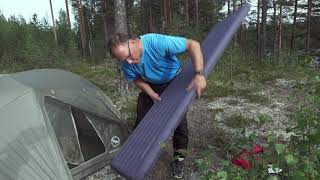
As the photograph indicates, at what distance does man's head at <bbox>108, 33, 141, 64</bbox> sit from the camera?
3.31 metres

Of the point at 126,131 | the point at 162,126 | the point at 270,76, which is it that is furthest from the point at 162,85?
the point at 270,76

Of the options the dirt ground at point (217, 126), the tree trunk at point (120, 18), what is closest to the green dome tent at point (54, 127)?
the dirt ground at point (217, 126)

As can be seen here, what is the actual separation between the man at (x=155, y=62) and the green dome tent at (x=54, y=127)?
3.28 feet

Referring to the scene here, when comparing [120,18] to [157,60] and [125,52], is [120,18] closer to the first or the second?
[157,60]

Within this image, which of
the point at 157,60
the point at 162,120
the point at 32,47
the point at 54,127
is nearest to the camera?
the point at 162,120

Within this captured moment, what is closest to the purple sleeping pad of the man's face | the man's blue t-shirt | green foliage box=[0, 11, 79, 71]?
the man's blue t-shirt

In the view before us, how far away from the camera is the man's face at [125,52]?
333 centimetres

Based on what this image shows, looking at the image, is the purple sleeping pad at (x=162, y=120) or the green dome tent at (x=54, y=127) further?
the green dome tent at (x=54, y=127)

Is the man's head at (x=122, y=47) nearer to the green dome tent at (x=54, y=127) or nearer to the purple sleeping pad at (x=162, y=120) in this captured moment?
the purple sleeping pad at (x=162, y=120)

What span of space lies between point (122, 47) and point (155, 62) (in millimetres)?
609

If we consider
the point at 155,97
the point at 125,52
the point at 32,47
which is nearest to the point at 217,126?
the point at 155,97

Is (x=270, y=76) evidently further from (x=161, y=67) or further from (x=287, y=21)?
(x=287, y=21)

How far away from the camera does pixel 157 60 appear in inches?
151

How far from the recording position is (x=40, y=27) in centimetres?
2848
